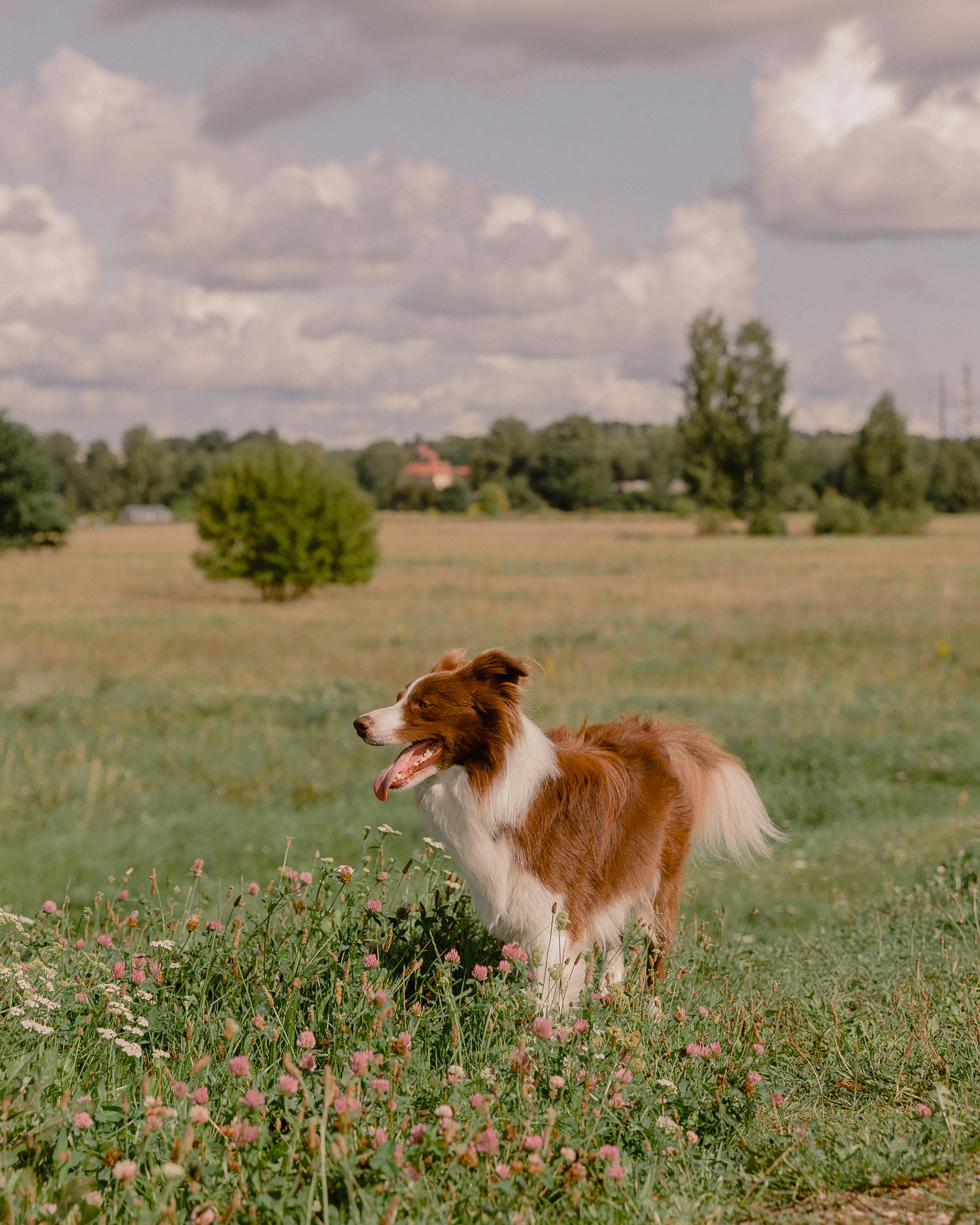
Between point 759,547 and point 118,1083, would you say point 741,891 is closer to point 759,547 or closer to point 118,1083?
point 118,1083

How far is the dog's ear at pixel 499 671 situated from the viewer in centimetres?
425

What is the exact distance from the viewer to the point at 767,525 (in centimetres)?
8175

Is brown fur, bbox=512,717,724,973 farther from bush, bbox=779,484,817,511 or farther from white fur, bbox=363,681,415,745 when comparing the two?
bush, bbox=779,484,817,511

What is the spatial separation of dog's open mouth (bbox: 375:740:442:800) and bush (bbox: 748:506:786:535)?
80.8 metres

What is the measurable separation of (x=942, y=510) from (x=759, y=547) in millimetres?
58022

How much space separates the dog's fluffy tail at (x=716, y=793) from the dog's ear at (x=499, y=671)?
1.30 meters

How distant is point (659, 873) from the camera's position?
16.6 feet

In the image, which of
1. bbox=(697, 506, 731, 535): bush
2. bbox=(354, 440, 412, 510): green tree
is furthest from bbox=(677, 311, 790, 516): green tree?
bbox=(354, 440, 412, 510): green tree

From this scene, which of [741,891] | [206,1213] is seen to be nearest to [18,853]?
[741,891]

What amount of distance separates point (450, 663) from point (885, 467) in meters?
90.7

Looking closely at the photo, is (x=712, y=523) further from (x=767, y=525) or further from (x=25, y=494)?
(x=25, y=494)

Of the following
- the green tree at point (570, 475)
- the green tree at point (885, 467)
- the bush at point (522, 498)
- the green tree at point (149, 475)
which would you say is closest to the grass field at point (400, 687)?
the green tree at point (885, 467)

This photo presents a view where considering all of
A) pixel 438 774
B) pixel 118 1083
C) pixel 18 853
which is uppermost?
pixel 438 774

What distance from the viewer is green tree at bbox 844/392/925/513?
→ 288 feet
